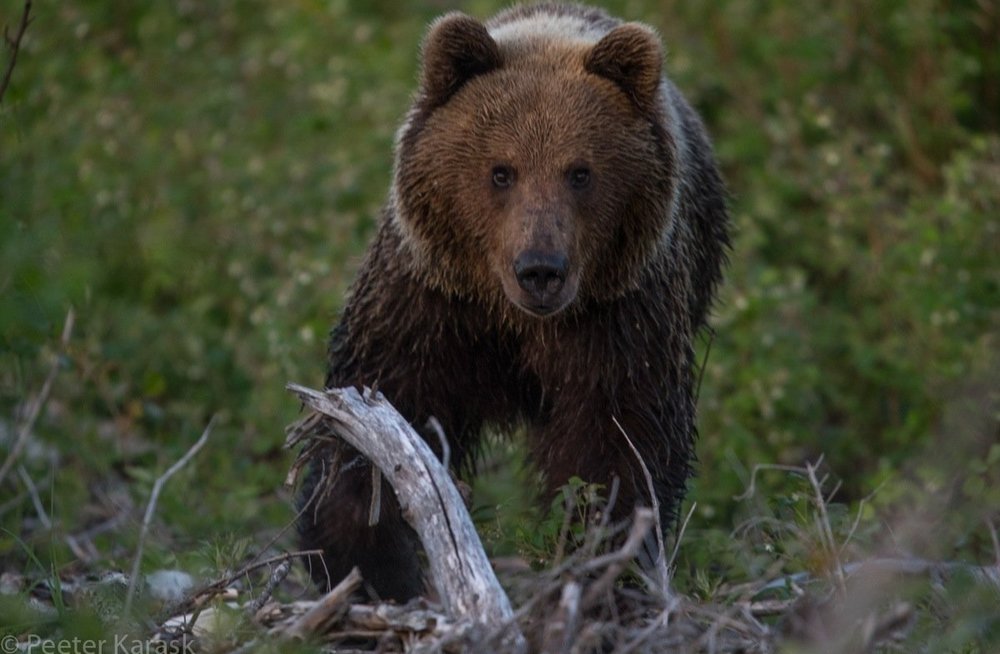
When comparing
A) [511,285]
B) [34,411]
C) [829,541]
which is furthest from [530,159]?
[34,411]

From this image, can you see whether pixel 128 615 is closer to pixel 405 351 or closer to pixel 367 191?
pixel 405 351

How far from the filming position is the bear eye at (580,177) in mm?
4840

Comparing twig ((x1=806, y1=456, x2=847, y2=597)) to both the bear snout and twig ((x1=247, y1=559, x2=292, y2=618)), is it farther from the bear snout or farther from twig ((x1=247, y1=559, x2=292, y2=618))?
twig ((x1=247, y1=559, x2=292, y2=618))

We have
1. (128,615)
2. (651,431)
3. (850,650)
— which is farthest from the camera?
(651,431)

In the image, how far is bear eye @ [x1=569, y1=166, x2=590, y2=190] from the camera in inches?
191

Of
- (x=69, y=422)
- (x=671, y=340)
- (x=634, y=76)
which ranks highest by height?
(x=634, y=76)

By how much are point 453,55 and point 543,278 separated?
89 centimetres

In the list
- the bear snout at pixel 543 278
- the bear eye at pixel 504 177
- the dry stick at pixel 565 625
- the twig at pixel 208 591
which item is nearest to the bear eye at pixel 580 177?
the bear eye at pixel 504 177

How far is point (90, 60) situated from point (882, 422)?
552cm

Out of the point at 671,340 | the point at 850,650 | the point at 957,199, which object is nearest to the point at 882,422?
the point at 957,199

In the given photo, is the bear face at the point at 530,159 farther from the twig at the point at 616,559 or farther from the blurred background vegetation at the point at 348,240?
the twig at the point at 616,559

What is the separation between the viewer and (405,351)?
5062mm

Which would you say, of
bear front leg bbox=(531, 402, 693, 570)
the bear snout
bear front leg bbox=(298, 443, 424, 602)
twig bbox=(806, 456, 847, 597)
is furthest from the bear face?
twig bbox=(806, 456, 847, 597)

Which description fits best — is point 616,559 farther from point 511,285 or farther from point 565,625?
point 511,285
